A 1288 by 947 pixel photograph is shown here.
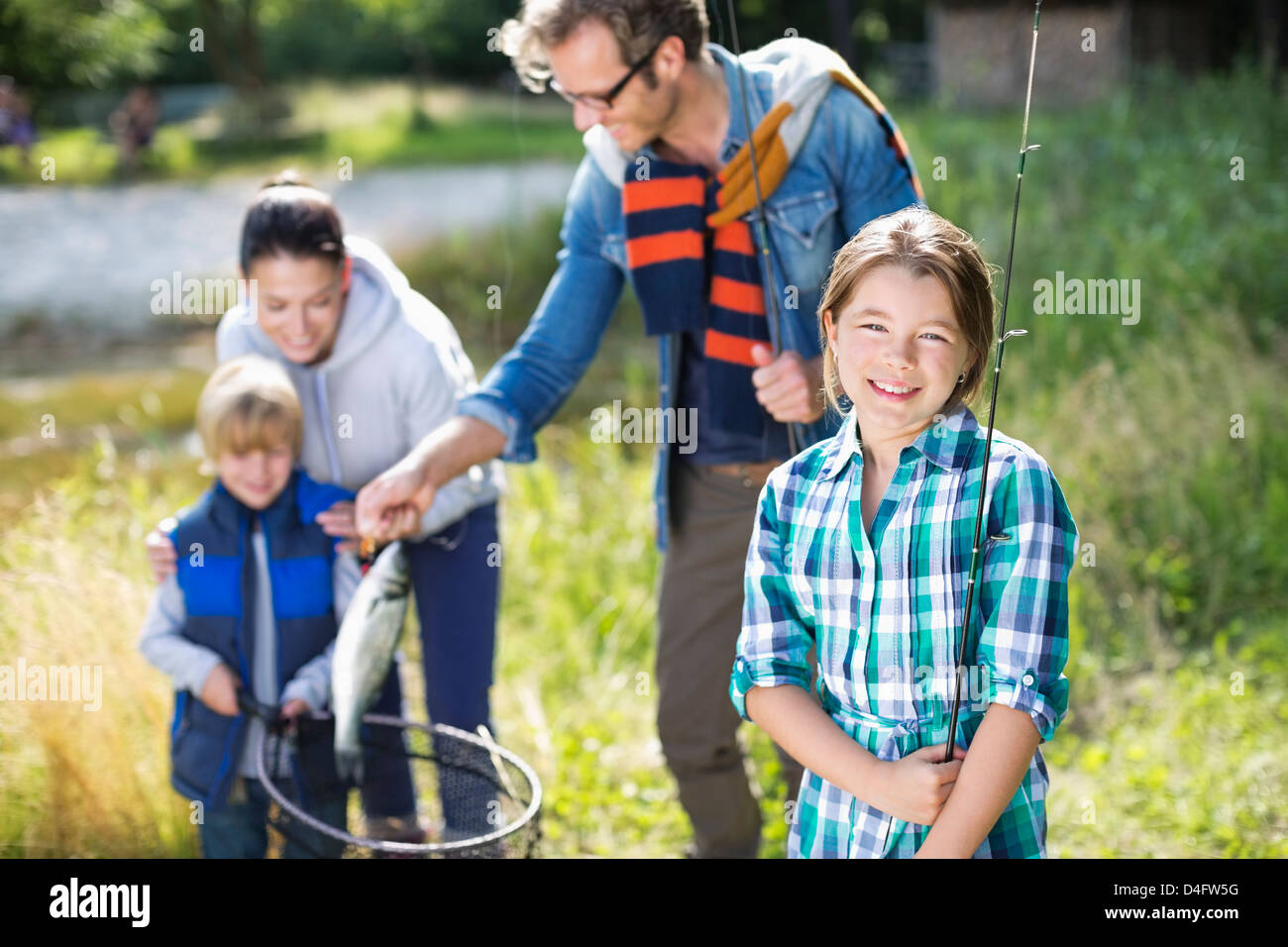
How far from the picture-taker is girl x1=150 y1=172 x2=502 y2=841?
9.12ft

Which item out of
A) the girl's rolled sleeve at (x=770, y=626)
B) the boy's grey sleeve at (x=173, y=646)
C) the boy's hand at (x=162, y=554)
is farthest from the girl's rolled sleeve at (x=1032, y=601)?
the boy's hand at (x=162, y=554)

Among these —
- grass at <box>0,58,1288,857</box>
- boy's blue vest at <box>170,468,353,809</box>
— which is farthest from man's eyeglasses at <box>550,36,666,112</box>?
grass at <box>0,58,1288,857</box>

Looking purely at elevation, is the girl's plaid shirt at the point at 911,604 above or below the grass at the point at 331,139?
below

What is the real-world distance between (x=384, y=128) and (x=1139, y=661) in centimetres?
1162

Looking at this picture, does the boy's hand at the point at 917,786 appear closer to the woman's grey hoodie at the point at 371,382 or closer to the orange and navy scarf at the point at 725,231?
the orange and navy scarf at the point at 725,231

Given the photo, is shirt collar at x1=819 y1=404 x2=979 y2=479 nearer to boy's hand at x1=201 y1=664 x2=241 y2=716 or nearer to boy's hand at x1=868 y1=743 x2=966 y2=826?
boy's hand at x1=868 y1=743 x2=966 y2=826

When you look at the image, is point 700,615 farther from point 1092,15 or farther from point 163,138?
point 1092,15

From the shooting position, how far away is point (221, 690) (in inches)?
106

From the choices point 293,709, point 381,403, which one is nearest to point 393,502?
point 381,403

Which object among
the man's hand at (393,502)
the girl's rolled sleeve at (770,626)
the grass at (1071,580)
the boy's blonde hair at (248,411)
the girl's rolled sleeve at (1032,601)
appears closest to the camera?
the girl's rolled sleeve at (1032,601)

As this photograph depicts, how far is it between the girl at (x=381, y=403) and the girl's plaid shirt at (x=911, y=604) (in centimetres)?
106

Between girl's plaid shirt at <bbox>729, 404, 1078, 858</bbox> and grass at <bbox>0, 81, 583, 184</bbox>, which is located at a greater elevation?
grass at <bbox>0, 81, 583, 184</bbox>

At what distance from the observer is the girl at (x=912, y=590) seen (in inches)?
68.8
